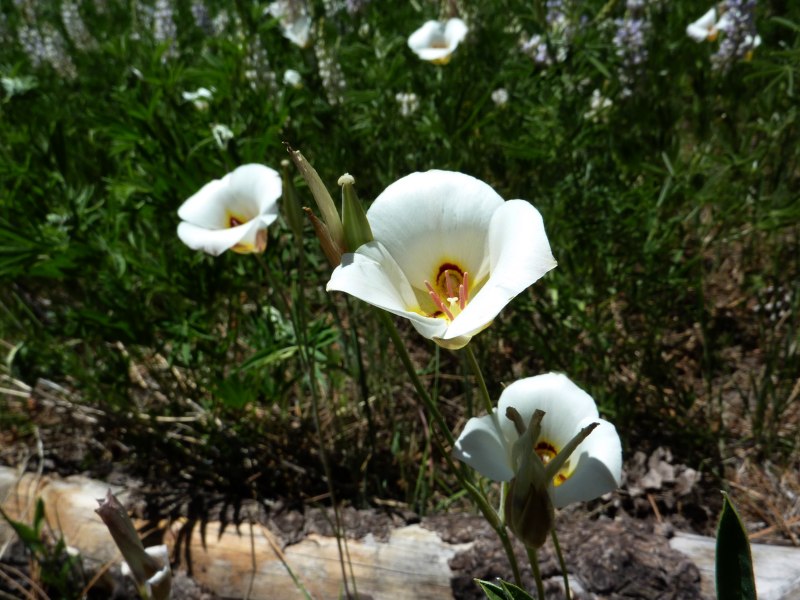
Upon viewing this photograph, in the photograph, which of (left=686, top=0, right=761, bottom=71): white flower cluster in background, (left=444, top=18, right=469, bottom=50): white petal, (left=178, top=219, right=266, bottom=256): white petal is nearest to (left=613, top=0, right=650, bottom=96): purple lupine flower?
(left=686, top=0, right=761, bottom=71): white flower cluster in background

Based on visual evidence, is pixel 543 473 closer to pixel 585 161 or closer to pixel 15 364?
pixel 585 161

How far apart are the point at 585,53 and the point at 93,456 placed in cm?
255

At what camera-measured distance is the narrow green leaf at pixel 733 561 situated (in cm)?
89

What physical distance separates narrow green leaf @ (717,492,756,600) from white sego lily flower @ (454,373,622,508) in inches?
7.4

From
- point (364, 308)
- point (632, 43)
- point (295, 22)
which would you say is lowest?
point (364, 308)

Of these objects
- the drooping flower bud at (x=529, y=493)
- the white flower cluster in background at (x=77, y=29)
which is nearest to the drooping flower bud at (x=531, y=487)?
the drooping flower bud at (x=529, y=493)

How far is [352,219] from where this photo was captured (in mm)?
947

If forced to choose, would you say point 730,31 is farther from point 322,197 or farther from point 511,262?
point 322,197

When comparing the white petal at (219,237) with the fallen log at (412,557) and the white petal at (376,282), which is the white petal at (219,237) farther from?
the fallen log at (412,557)

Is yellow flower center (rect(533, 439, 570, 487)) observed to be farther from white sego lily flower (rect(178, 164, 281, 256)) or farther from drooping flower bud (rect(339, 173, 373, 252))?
white sego lily flower (rect(178, 164, 281, 256))

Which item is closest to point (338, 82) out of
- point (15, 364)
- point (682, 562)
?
point (15, 364)

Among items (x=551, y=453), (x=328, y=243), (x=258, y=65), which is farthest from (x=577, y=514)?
(x=258, y=65)

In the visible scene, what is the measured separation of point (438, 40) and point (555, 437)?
2.53 metres

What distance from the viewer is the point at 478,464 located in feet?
3.51
